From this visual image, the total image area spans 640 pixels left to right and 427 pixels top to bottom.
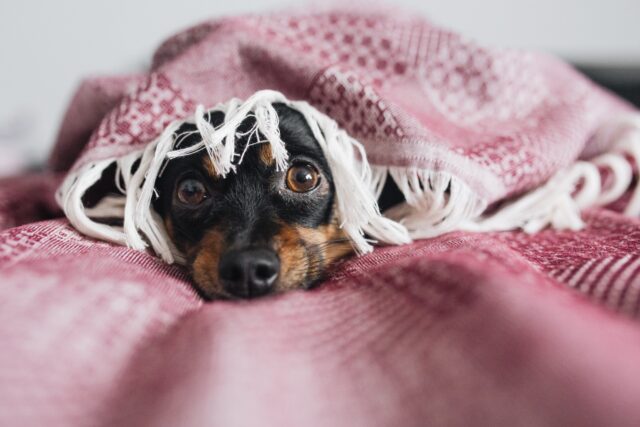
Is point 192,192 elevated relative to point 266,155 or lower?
lower

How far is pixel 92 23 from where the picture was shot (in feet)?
9.48

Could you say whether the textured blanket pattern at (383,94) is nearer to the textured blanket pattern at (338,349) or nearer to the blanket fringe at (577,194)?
the blanket fringe at (577,194)

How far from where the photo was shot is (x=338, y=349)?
610 millimetres

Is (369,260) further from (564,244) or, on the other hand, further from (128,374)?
(128,374)

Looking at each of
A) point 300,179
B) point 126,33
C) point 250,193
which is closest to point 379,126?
point 300,179

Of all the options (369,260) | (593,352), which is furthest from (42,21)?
(593,352)

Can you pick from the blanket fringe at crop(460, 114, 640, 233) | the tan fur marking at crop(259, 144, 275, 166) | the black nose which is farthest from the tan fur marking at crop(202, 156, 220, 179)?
the blanket fringe at crop(460, 114, 640, 233)

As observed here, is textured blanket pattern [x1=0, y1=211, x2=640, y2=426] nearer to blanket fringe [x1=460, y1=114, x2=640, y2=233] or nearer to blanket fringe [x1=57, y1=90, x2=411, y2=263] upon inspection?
blanket fringe [x1=57, y1=90, x2=411, y2=263]

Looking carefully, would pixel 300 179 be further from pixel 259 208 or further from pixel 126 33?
pixel 126 33

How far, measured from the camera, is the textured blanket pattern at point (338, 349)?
468 mm

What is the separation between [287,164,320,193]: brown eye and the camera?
1094mm

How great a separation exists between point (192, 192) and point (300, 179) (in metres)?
0.24

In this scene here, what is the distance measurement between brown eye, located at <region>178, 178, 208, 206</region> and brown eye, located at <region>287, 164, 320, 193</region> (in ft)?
0.63

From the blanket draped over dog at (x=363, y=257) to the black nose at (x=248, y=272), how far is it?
8 cm
